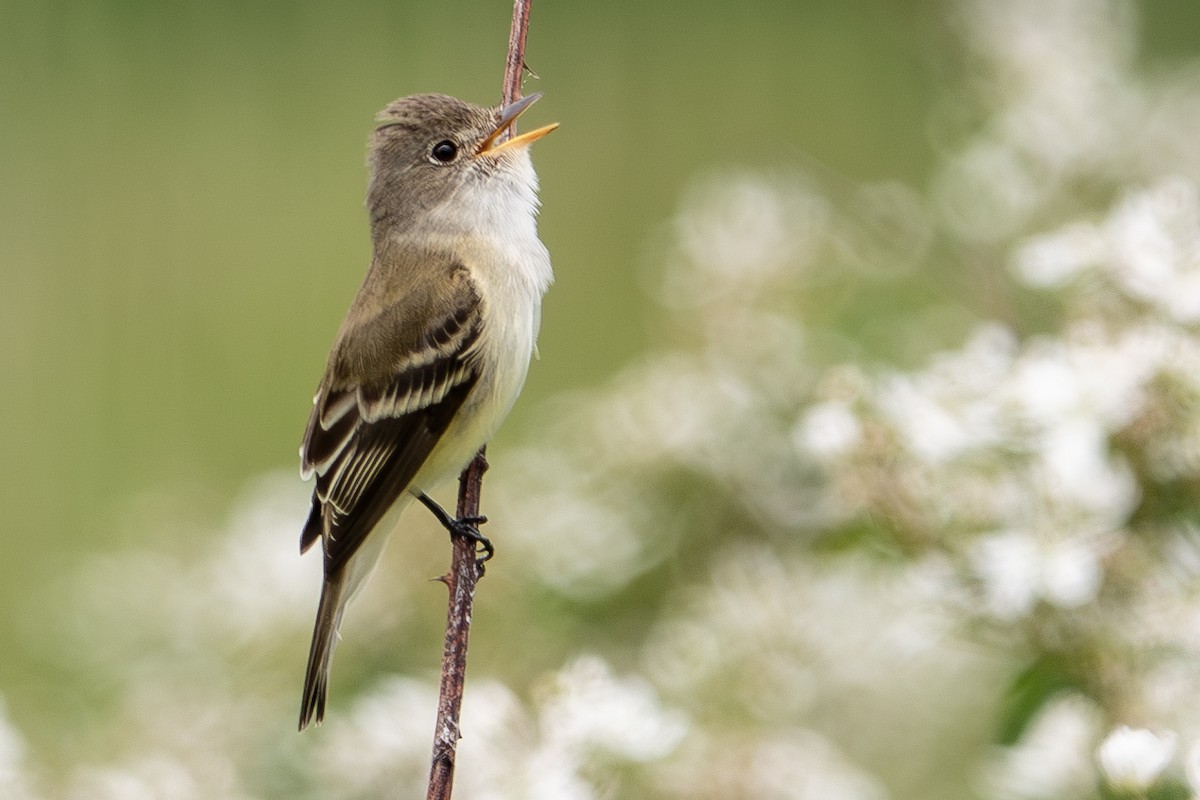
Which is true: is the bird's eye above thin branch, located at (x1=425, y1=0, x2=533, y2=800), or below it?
above

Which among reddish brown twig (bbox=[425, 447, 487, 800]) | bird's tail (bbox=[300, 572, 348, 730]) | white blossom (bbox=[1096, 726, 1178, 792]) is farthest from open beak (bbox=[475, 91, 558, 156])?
Result: white blossom (bbox=[1096, 726, 1178, 792])

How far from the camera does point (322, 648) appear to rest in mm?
2641

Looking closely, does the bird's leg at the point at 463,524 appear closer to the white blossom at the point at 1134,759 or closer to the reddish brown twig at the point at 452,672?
the reddish brown twig at the point at 452,672

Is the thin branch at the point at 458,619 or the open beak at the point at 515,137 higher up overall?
the open beak at the point at 515,137

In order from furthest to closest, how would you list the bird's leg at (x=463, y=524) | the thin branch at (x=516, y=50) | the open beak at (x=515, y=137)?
the open beak at (x=515, y=137) < the bird's leg at (x=463, y=524) < the thin branch at (x=516, y=50)

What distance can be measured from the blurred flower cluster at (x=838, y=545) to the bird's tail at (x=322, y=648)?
0.41 ft

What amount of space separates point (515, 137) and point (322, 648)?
3.32 feet

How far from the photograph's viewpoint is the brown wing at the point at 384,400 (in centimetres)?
281

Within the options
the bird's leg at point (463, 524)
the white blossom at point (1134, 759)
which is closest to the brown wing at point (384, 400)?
the bird's leg at point (463, 524)

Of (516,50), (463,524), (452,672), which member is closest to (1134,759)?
(452,672)

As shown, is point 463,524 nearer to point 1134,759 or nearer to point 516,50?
point 516,50

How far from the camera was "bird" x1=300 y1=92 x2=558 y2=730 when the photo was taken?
2.81 metres

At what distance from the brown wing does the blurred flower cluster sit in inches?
12.2

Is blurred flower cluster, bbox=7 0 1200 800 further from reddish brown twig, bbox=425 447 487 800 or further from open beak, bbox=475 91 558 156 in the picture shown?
open beak, bbox=475 91 558 156
